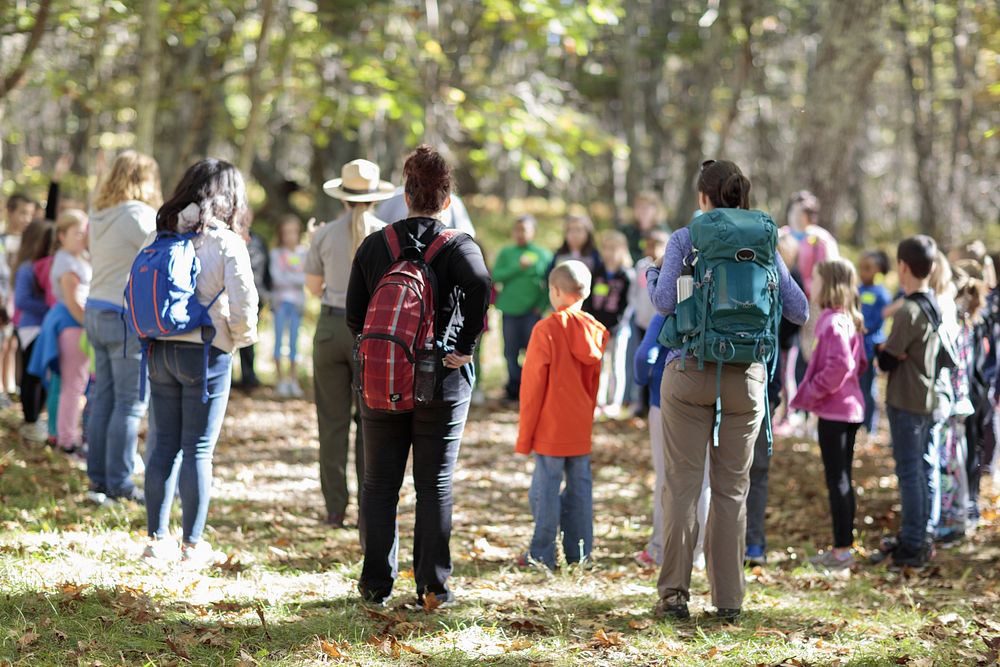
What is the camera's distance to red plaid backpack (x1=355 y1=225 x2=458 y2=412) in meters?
4.86

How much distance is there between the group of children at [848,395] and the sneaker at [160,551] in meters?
2.13

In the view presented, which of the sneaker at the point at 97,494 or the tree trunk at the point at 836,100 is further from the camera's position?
the tree trunk at the point at 836,100

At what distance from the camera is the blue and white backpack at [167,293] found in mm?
5500

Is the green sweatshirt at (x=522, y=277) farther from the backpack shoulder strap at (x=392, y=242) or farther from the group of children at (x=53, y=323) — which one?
the backpack shoulder strap at (x=392, y=242)

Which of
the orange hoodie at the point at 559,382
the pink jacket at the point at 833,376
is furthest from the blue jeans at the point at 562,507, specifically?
the pink jacket at the point at 833,376

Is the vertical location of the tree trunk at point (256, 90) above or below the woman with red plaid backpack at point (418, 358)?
above

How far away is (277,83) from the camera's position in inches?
506

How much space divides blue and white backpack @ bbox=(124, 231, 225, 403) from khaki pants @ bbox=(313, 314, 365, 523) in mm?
1014

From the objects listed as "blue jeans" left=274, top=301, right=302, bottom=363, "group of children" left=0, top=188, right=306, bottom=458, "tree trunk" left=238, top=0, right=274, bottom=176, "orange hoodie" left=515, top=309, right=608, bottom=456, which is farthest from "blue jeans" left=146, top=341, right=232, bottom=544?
"tree trunk" left=238, top=0, right=274, bottom=176

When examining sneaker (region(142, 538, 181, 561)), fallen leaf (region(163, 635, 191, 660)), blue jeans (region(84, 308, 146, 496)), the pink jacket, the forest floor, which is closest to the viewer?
fallen leaf (region(163, 635, 191, 660))

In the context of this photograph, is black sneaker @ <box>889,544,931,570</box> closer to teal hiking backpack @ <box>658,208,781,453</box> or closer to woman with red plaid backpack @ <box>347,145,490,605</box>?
teal hiking backpack @ <box>658,208,781,453</box>

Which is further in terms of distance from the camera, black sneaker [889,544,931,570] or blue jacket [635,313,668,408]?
black sneaker [889,544,931,570]

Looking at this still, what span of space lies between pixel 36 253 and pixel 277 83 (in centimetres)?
484

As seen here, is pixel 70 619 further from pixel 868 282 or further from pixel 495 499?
pixel 868 282
